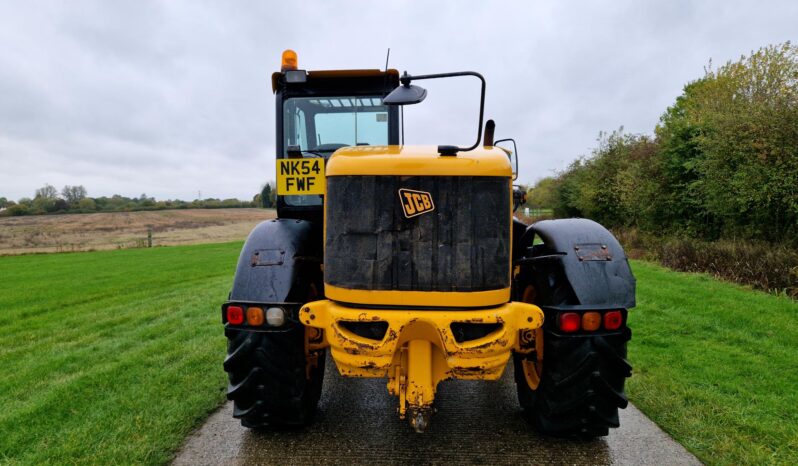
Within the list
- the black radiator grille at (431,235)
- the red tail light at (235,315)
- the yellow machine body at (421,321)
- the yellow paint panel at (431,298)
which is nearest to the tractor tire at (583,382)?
the yellow machine body at (421,321)

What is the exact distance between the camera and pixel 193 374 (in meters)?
4.04

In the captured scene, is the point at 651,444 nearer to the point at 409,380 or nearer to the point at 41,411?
the point at 409,380

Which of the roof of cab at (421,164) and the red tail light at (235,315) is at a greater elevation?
the roof of cab at (421,164)

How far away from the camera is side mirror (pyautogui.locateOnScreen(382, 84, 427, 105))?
7.50 feet

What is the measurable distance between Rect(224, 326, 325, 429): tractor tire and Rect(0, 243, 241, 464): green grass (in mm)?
585

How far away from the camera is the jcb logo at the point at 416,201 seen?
2.26 meters

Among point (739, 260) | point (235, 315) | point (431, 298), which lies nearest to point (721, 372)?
point (431, 298)

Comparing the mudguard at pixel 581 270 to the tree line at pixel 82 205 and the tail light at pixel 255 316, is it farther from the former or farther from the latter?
the tree line at pixel 82 205

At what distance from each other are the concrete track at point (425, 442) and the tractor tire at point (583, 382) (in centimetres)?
17

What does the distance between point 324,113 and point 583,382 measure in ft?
8.76

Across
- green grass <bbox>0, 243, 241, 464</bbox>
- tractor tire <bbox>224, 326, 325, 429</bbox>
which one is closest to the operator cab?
tractor tire <bbox>224, 326, 325, 429</bbox>

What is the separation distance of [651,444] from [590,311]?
41.3 inches

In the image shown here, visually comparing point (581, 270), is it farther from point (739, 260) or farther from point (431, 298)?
point (739, 260)

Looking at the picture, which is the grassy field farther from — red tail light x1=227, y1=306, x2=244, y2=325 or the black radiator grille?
the black radiator grille
